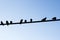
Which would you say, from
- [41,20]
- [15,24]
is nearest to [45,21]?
[41,20]

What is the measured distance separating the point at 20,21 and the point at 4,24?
7.57ft

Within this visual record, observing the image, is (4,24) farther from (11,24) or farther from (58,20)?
(58,20)

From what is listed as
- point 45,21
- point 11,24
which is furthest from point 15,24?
point 45,21

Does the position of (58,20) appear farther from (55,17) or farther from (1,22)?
(1,22)

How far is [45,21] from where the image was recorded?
5462 cm

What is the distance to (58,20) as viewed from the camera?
5447 cm

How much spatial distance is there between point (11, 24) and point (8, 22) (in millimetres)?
499

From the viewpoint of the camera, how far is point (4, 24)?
55594 millimetres

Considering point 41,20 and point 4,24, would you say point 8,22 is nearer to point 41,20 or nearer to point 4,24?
point 4,24

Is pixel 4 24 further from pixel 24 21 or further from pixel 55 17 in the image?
pixel 55 17

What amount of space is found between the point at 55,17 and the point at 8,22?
639 cm

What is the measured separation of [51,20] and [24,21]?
3639 mm

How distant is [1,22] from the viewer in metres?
55.3

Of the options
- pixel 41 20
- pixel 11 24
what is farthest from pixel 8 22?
pixel 41 20
